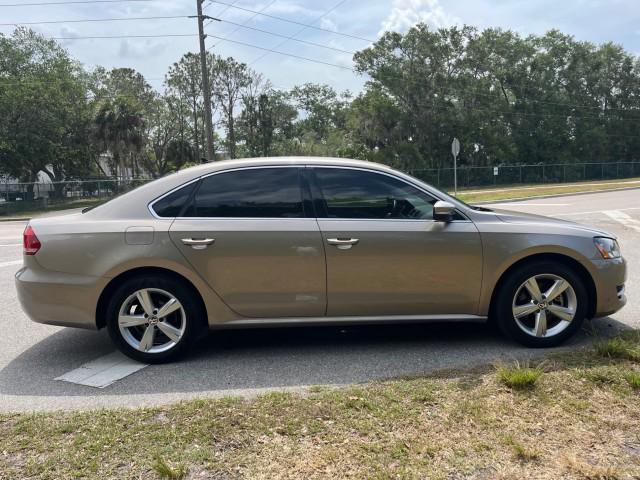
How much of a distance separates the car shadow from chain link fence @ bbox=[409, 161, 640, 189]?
1382 inches

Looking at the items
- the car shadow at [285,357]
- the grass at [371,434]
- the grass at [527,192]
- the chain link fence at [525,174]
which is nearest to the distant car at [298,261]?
the car shadow at [285,357]

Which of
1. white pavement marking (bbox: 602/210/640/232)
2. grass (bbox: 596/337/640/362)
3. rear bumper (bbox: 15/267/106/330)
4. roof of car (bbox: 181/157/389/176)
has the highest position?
roof of car (bbox: 181/157/389/176)

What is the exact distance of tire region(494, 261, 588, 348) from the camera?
4.18m

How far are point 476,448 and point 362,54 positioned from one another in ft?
152

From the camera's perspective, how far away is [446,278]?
13.6 feet

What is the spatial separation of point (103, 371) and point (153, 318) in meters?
0.58

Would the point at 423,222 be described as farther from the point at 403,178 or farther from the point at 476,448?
the point at 476,448

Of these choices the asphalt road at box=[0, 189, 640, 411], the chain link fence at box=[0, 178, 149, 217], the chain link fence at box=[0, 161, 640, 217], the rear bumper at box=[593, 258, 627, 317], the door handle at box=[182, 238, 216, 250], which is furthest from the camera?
the chain link fence at box=[0, 161, 640, 217]

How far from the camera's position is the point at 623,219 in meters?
13.1

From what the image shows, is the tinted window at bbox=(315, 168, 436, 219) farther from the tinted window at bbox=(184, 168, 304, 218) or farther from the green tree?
the green tree

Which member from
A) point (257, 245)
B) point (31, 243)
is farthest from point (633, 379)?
point (31, 243)

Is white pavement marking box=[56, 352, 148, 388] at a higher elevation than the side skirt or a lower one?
lower

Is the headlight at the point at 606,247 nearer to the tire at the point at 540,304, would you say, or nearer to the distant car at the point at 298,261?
the distant car at the point at 298,261

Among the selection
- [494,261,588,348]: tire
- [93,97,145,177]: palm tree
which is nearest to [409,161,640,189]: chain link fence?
[93,97,145,177]: palm tree
